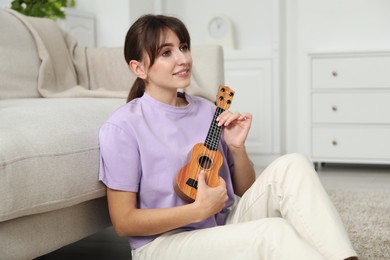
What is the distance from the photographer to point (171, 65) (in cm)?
136

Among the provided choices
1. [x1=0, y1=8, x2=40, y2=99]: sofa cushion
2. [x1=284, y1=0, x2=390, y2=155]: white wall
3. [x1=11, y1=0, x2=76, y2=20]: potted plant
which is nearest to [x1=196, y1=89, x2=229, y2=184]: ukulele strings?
[x1=0, y1=8, x2=40, y2=99]: sofa cushion

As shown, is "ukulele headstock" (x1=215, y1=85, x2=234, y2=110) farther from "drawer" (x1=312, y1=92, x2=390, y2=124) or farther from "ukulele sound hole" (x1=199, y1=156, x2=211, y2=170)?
"drawer" (x1=312, y1=92, x2=390, y2=124)

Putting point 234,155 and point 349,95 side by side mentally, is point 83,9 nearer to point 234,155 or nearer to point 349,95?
point 349,95

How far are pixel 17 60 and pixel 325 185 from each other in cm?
173

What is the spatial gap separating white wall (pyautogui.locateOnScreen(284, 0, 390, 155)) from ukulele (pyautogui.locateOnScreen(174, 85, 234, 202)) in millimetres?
2651

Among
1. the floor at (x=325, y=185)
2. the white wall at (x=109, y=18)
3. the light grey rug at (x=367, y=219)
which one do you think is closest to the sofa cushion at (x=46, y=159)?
the floor at (x=325, y=185)

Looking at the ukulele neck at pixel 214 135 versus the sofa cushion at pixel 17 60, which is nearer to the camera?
the ukulele neck at pixel 214 135

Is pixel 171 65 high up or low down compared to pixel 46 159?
up

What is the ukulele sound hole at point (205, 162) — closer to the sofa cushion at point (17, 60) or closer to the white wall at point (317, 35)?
the sofa cushion at point (17, 60)

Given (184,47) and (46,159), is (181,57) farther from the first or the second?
(46,159)

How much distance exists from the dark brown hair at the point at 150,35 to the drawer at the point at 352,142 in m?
2.47

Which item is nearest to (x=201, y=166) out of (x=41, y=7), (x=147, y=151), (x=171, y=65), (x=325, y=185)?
(x=147, y=151)

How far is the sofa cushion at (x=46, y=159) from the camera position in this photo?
111 centimetres

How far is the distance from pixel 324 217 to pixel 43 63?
142 cm
